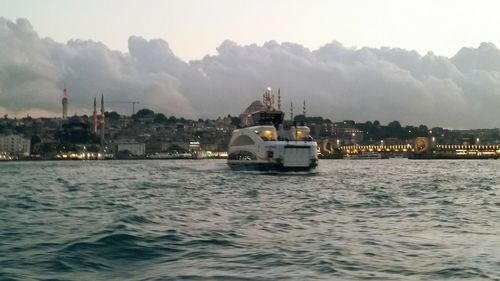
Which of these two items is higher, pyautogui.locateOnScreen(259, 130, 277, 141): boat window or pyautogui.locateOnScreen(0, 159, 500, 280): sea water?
pyautogui.locateOnScreen(259, 130, 277, 141): boat window

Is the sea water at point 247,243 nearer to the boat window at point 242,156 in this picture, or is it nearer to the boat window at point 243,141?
the boat window at point 242,156

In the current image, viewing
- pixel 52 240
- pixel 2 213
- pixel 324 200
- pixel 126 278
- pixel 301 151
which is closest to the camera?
pixel 126 278

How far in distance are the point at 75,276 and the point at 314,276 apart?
4.76 metres

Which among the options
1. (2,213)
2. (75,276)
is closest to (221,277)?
(75,276)

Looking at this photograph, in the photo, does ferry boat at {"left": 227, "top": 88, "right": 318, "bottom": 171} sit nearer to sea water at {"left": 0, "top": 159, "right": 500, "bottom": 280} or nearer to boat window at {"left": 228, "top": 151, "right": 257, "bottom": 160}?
boat window at {"left": 228, "top": 151, "right": 257, "bottom": 160}

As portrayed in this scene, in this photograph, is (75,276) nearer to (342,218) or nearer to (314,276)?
(314,276)

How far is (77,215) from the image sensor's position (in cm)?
2200

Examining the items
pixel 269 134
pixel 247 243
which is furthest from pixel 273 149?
pixel 247 243

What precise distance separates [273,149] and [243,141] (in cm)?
1016

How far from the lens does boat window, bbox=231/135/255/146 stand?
72562 millimetres

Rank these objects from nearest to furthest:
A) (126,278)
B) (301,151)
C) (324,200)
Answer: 1. (126,278)
2. (324,200)
3. (301,151)

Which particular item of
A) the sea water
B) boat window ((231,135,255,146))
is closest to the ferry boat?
boat window ((231,135,255,146))

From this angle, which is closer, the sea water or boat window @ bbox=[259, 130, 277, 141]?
the sea water

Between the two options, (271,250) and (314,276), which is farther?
(271,250)
